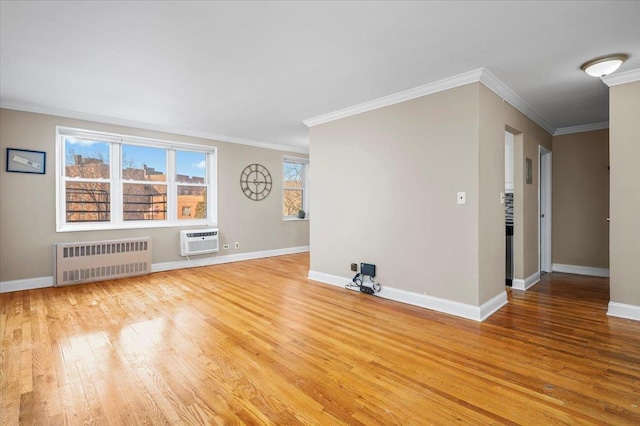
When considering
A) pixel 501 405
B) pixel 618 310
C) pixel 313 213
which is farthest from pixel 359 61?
pixel 618 310

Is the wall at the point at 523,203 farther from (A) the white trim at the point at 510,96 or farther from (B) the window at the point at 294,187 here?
(B) the window at the point at 294,187

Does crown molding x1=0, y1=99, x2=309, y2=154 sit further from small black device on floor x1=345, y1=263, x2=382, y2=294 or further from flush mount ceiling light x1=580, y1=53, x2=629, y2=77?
flush mount ceiling light x1=580, y1=53, x2=629, y2=77

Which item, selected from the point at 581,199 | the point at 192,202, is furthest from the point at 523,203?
the point at 192,202

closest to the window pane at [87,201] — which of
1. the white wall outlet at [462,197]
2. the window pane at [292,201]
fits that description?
the window pane at [292,201]

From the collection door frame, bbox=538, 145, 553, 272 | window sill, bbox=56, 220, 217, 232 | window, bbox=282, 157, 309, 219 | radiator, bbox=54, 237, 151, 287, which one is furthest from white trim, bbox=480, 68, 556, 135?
radiator, bbox=54, 237, 151, 287

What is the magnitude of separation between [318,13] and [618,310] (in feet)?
13.2

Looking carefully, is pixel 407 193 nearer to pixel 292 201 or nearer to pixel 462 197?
pixel 462 197

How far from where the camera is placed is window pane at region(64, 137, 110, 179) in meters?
4.64

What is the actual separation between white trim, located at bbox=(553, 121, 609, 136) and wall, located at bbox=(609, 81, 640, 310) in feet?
7.11

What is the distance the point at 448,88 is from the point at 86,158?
17.2 feet

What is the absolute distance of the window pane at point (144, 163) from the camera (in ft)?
16.8

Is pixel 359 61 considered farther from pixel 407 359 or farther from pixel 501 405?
pixel 501 405

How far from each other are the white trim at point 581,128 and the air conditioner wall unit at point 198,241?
6396mm

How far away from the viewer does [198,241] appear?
5641mm
